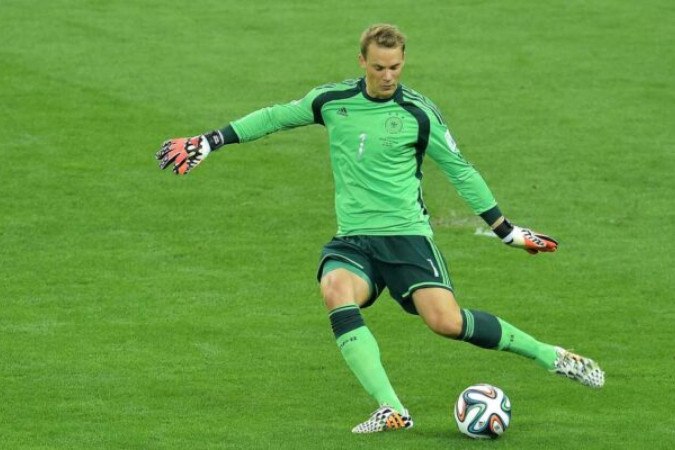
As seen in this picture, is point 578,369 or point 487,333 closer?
point 487,333

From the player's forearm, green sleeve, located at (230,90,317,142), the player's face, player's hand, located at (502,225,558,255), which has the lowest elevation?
player's hand, located at (502,225,558,255)

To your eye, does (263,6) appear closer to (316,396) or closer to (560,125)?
(560,125)

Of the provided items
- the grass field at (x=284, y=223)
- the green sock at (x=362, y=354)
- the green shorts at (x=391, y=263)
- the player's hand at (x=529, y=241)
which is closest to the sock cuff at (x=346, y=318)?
the green sock at (x=362, y=354)

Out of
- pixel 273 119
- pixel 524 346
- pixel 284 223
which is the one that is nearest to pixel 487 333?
pixel 524 346

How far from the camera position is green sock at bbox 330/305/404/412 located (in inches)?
388

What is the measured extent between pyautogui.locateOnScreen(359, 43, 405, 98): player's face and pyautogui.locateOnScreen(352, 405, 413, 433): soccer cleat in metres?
2.00

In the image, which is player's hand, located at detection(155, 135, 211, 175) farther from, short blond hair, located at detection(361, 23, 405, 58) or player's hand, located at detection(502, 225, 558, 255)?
player's hand, located at detection(502, 225, 558, 255)

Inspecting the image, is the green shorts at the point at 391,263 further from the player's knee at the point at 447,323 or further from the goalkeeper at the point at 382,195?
the player's knee at the point at 447,323

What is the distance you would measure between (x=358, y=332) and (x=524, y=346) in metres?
1.13

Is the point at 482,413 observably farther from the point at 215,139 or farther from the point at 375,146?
the point at 215,139

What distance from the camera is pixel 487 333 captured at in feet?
33.2

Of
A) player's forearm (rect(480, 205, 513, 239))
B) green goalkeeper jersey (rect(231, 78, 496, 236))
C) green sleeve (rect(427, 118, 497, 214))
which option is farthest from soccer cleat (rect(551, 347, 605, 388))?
green goalkeeper jersey (rect(231, 78, 496, 236))

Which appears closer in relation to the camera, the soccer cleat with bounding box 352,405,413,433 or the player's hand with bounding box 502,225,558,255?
the soccer cleat with bounding box 352,405,413,433

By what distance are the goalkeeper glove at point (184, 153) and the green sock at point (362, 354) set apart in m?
1.29
